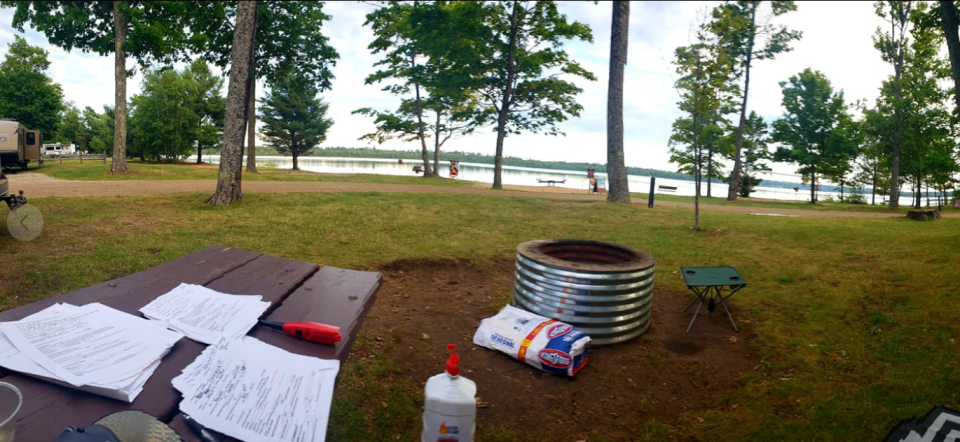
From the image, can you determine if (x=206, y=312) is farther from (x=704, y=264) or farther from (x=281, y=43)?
(x=281, y=43)

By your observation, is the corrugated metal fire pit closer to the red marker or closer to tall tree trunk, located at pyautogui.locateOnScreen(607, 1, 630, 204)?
the red marker

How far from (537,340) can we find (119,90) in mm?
20329

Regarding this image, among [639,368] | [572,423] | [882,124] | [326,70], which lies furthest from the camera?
[326,70]

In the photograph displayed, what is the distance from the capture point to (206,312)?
2.30 metres

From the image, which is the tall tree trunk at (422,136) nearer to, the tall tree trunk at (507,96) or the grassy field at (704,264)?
the tall tree trunk at (507,96)

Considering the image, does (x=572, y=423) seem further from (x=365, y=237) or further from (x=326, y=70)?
(x=326, y=70)

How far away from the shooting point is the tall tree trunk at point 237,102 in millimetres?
10500

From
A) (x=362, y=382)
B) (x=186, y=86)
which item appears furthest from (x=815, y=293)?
(x=186, y=86)

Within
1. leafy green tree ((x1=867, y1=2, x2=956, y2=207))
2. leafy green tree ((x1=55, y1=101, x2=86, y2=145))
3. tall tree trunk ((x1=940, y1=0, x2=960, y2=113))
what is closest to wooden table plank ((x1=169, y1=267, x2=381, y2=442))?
tall tree trunk ((x1=940, y1=0, x2=960, y2=113))

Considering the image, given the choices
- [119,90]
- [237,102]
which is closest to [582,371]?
[237,102]

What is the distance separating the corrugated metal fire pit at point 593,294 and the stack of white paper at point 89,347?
3189mm

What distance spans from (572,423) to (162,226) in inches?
312

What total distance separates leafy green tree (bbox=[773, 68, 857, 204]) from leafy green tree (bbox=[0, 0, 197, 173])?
38.1m

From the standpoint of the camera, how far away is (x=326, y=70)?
2700 centimetres
